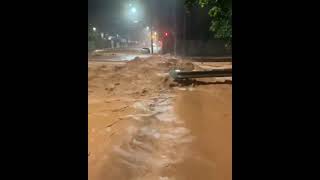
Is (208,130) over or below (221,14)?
below

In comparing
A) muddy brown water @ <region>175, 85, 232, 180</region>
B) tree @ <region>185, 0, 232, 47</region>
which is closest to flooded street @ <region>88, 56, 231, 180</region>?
muddy brown water @ <region>175, 85, 232, 180</region>

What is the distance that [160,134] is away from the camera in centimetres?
721

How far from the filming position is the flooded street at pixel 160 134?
532 cm

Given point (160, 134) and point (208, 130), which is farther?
point (208, 130)

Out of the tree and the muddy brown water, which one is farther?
the tree

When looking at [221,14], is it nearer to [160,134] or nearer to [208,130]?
[208,130]

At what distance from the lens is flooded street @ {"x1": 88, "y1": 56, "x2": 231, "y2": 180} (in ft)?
17.4

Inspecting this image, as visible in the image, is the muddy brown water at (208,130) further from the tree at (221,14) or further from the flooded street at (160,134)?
the tree at (221,14)

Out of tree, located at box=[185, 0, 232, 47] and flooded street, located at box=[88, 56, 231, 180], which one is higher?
tree, located at box=[185, 0, 232, 47]

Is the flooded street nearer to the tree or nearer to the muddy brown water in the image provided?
the muddy brown water

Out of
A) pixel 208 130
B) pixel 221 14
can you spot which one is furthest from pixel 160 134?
pixel 221 14

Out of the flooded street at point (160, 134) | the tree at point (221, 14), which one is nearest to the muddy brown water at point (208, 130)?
the flooded street at point (160, 134)

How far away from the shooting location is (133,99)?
11.5m
